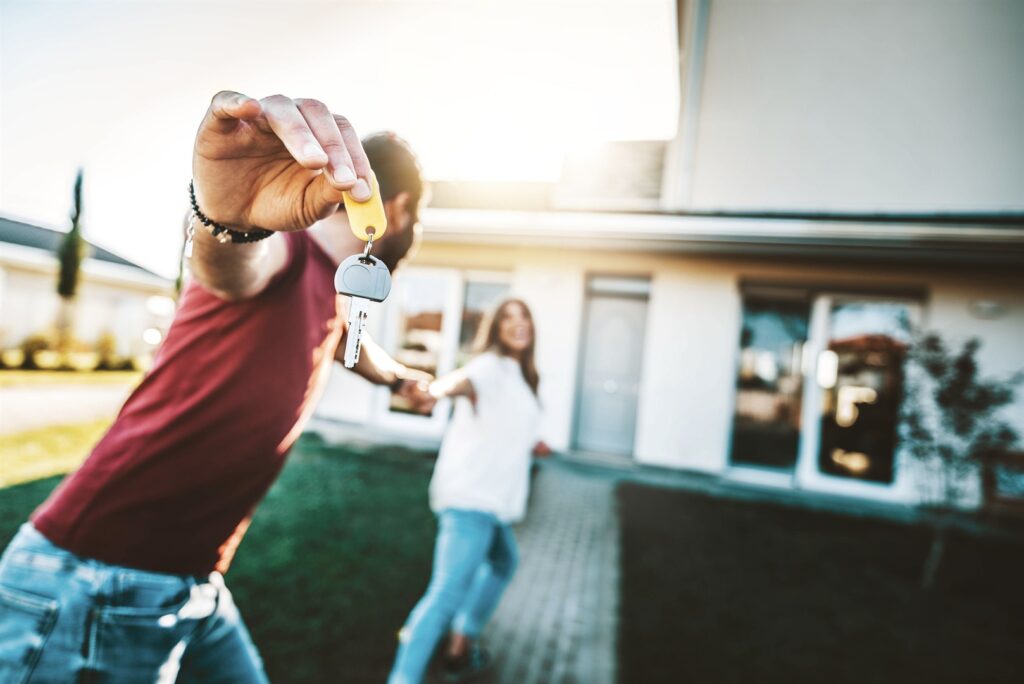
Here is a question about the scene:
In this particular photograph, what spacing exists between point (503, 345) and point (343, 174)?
2.46 metres

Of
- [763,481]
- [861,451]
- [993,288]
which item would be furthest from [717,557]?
[993,288]

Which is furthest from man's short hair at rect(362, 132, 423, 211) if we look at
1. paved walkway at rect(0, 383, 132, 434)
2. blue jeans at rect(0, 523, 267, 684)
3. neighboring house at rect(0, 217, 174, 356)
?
neighboring house at rect(0, 217, 174, 356)

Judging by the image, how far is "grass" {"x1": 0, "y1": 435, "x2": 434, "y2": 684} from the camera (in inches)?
113

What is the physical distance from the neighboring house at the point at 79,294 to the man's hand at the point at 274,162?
754 inches

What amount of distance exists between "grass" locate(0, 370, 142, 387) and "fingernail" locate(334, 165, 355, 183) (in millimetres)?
14452

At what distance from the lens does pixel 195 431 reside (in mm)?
1115

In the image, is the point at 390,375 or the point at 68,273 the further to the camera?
the point at 68,273

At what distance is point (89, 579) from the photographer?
103 cm

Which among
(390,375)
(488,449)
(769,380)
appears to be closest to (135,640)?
(390,375)

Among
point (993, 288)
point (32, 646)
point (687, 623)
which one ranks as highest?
point (993, 288)

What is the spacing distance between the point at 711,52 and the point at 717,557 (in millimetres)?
7723

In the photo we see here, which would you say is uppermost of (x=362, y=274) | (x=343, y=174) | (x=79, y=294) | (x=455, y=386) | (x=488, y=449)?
(x=79, y=294)

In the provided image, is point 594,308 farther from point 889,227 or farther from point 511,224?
point 889,227

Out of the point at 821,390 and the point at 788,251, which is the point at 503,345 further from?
the point at 821,390
